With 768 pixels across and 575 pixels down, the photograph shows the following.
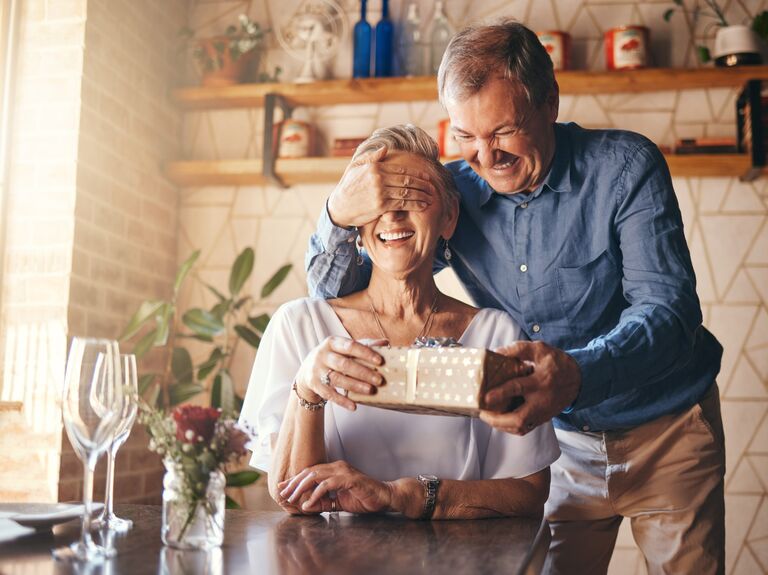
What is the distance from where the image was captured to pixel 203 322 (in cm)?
335

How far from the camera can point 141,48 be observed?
3619mm

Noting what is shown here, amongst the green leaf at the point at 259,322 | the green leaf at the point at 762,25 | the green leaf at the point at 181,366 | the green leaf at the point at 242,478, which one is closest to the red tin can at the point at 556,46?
the green leaf at the point at 762,25

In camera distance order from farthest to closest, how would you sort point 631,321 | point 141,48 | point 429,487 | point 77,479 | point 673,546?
point 141,48 → point 77,479 → point 673,546 → point 631,321 → point 429,487

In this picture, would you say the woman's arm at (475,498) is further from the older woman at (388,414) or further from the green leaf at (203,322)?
the green leaf at (203,322)

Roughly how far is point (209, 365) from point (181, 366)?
0.14 m

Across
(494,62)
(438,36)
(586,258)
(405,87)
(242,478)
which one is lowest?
(242,478)

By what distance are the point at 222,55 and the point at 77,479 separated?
2005mm

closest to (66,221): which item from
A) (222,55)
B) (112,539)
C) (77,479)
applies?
(77,479)

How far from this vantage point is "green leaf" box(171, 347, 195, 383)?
346cm

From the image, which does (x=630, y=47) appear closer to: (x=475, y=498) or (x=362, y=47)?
(x=362, y=47)

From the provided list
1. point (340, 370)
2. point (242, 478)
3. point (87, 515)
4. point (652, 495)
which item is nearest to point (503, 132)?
point (340, 370)

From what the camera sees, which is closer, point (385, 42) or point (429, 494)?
point (429, 494)

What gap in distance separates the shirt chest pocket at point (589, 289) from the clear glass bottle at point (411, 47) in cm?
207

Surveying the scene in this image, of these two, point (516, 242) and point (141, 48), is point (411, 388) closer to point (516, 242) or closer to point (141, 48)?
point (516, 242)
